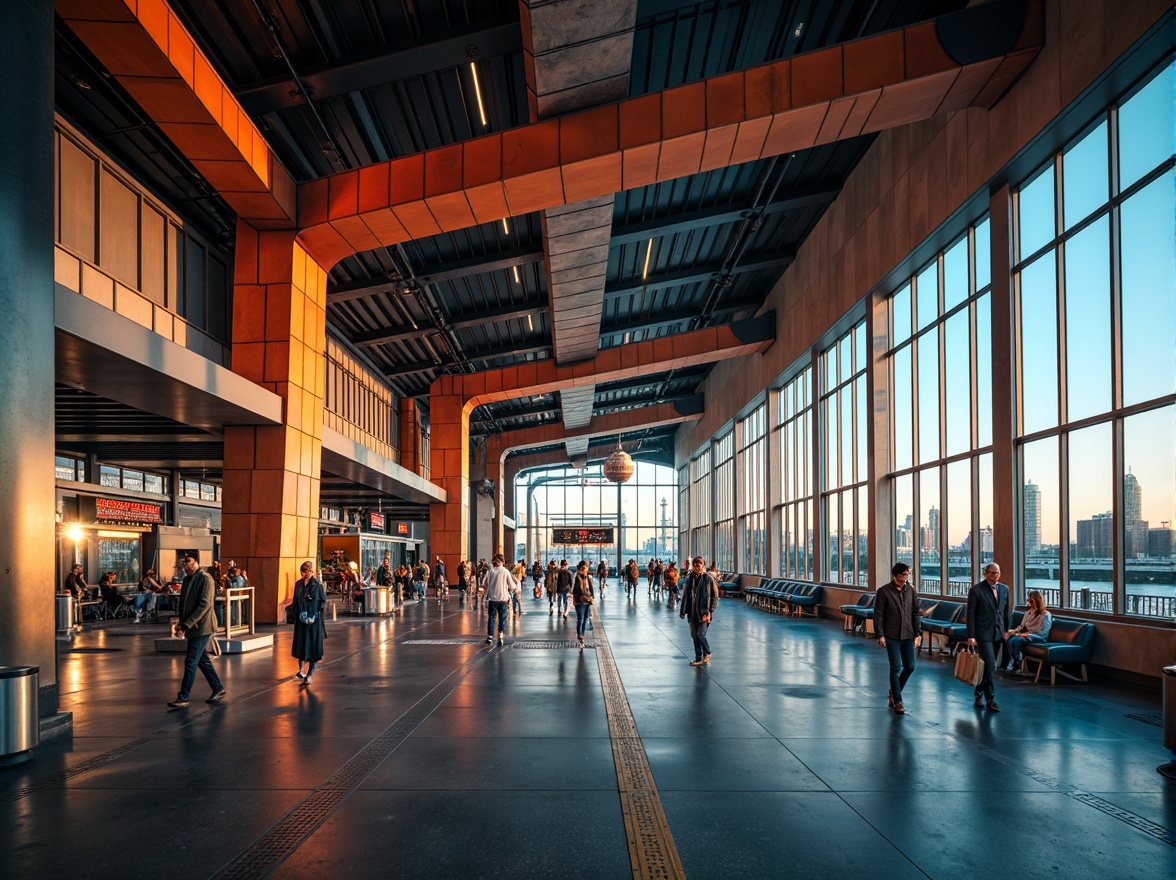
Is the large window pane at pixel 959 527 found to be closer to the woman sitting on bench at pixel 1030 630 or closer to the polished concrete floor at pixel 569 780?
the woman sitting on bench at pixel 1030 630

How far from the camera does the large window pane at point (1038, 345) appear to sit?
39.7 feet

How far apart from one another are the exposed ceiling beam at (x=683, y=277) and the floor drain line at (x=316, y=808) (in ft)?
56.4

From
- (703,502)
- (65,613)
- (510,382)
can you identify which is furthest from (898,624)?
(703,502)

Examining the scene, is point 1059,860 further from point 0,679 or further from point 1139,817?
point 0,679

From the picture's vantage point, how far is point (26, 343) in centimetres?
734

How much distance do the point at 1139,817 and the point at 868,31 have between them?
13.3 m

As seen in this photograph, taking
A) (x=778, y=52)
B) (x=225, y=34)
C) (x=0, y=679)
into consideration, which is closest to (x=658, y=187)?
(x=778, y=52)

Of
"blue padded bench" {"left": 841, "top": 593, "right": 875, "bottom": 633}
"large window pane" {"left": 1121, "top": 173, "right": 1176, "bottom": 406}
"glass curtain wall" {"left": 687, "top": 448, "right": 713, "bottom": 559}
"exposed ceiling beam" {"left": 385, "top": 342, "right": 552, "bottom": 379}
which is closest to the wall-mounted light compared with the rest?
"large window pane" {"left": 1121, "top": 173, "right": 1176, "bottom": 406}

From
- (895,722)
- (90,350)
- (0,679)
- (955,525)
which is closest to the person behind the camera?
(0,679)

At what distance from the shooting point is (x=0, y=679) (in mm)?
6316

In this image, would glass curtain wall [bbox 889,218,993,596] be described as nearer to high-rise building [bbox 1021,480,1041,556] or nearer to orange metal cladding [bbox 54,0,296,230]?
high-rise building [bbox 1021,480,1041,556]

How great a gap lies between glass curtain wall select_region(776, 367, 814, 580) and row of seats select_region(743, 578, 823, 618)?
751mm

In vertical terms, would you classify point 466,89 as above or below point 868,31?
below

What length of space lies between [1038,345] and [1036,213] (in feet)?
6.50
